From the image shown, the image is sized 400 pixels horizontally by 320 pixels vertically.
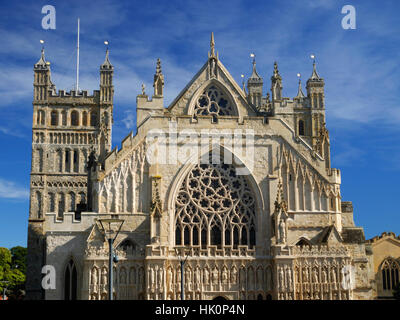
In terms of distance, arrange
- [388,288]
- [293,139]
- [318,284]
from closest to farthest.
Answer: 1. [318,284]
2. [293,139]
3. [388,288]

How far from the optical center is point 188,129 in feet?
125

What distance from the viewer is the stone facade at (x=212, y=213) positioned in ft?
115

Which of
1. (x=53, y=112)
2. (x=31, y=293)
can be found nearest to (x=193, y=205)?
(x=31, y=293)

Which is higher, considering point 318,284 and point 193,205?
point 193,205

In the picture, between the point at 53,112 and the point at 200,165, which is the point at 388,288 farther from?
the point at 53,112

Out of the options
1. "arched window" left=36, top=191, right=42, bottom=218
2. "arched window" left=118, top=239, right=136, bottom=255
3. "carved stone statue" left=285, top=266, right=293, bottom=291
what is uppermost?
"arched window" left=36, top=191, right=42, bottom=218

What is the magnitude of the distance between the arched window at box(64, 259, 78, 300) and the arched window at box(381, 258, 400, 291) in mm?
34107

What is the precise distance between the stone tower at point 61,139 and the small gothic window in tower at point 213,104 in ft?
82.8

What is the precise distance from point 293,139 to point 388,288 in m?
26.2

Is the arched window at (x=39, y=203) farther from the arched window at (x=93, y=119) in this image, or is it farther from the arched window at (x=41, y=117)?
the arched window at (x=93, y=119)

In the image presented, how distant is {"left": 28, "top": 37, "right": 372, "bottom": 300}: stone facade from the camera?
35.2 m

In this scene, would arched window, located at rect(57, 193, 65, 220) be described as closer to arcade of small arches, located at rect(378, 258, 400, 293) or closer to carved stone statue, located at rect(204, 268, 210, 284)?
carved stone statue, located at rect(204, 268, 210, 284)

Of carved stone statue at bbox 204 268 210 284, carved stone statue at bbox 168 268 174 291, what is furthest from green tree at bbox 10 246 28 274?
carved stone statue at bbox 204 268 210 284
